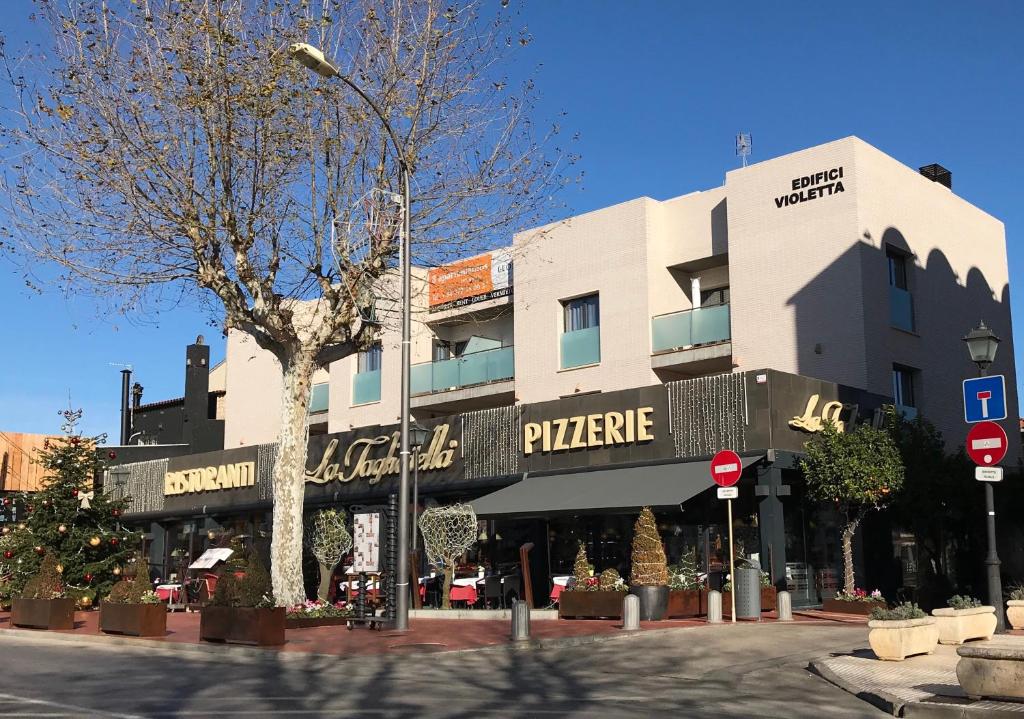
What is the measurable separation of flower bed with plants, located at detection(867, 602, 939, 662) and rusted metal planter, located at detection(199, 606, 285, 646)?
8.36 m

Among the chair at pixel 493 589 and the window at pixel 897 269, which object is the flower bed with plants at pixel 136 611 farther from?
the window at pixel 897 269

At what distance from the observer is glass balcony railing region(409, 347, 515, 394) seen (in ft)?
104

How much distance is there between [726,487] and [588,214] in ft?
42.4

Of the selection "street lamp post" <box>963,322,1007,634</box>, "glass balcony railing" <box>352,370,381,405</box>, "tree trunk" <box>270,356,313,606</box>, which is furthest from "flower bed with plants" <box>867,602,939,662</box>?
"glass balcony railing" <box>352,370,381,405</box>

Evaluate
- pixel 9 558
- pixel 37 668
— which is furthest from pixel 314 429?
pixel 37 668

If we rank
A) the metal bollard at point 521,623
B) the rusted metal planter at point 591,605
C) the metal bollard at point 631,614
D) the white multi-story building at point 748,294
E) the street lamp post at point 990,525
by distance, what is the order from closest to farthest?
the street lamp post at point 990,525 < the metal bollard at point 521,623 < the metal bollard at point 631,614 < the rusted metal planter at point 591,605 < the white multi-story building at point 748,294

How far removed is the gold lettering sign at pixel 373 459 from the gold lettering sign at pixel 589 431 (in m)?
2.68

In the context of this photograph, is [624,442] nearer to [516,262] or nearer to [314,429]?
[516,262]

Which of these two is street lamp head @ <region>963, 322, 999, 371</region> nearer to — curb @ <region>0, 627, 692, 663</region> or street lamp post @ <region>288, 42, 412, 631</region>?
curb @ <region>0, 627, 692, 663</region>

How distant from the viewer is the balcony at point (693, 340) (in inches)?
1072

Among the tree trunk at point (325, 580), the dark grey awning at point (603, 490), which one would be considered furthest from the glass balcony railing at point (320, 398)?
the dark grey awning at point (603, 490)

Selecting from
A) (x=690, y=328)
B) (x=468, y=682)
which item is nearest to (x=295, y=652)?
(x=468, y=682)

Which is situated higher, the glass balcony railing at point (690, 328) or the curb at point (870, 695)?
the glass balcony railing at point (690, 328)

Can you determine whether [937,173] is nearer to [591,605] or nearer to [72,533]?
[591,605]
